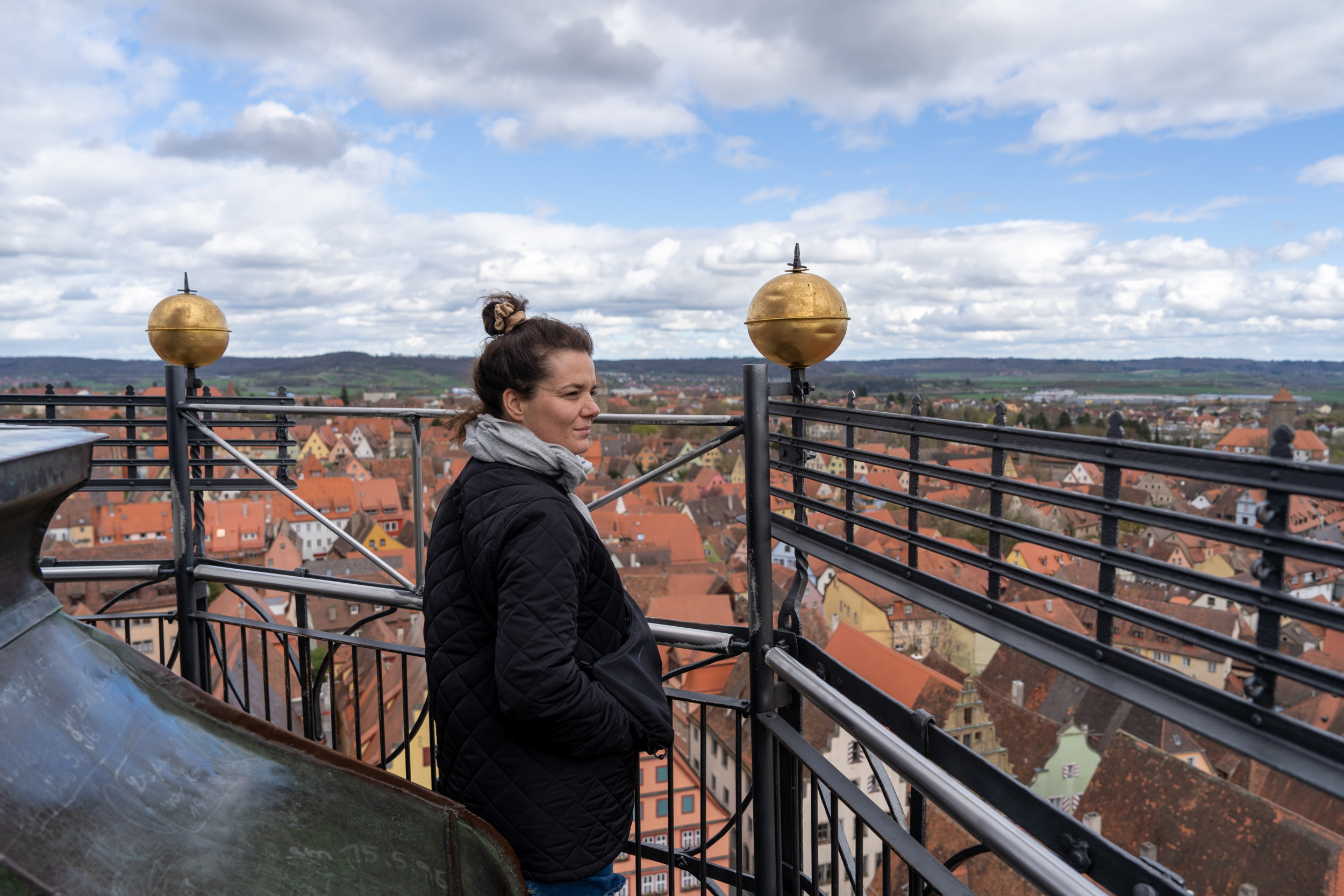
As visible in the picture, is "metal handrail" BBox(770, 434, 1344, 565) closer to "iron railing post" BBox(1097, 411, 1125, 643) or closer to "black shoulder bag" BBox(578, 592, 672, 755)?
"iron railing post" BBox(1097, 411, 1125, 643)

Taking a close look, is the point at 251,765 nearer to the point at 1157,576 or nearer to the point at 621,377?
the point at 1157,576

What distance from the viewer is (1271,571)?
1.45 meters

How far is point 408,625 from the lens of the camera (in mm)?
34500

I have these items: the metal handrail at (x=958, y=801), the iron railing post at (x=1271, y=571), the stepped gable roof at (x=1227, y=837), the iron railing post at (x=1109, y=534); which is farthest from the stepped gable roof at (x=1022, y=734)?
the iron railing post at (x=1271, y=571)

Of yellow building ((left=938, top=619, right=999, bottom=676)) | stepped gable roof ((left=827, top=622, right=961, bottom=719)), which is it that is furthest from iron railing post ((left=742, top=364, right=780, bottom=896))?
yellow building ((left=938, top=619, right=999, bottom=676))

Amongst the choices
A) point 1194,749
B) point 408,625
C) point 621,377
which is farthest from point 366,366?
point 1194,749

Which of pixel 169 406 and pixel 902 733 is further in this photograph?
pixel 169 406

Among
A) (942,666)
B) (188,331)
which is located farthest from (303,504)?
(942,666)

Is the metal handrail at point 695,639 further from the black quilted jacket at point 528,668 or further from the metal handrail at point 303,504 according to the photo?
the metal handrail at point 303,504

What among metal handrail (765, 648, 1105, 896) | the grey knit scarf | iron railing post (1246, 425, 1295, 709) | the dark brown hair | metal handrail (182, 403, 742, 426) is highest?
the dark brown hair

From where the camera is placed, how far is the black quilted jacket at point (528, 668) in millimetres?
1813

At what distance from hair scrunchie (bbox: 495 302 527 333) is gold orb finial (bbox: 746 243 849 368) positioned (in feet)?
3.88

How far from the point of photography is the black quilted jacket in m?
1.81

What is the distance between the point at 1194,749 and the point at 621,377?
68.0 metres
